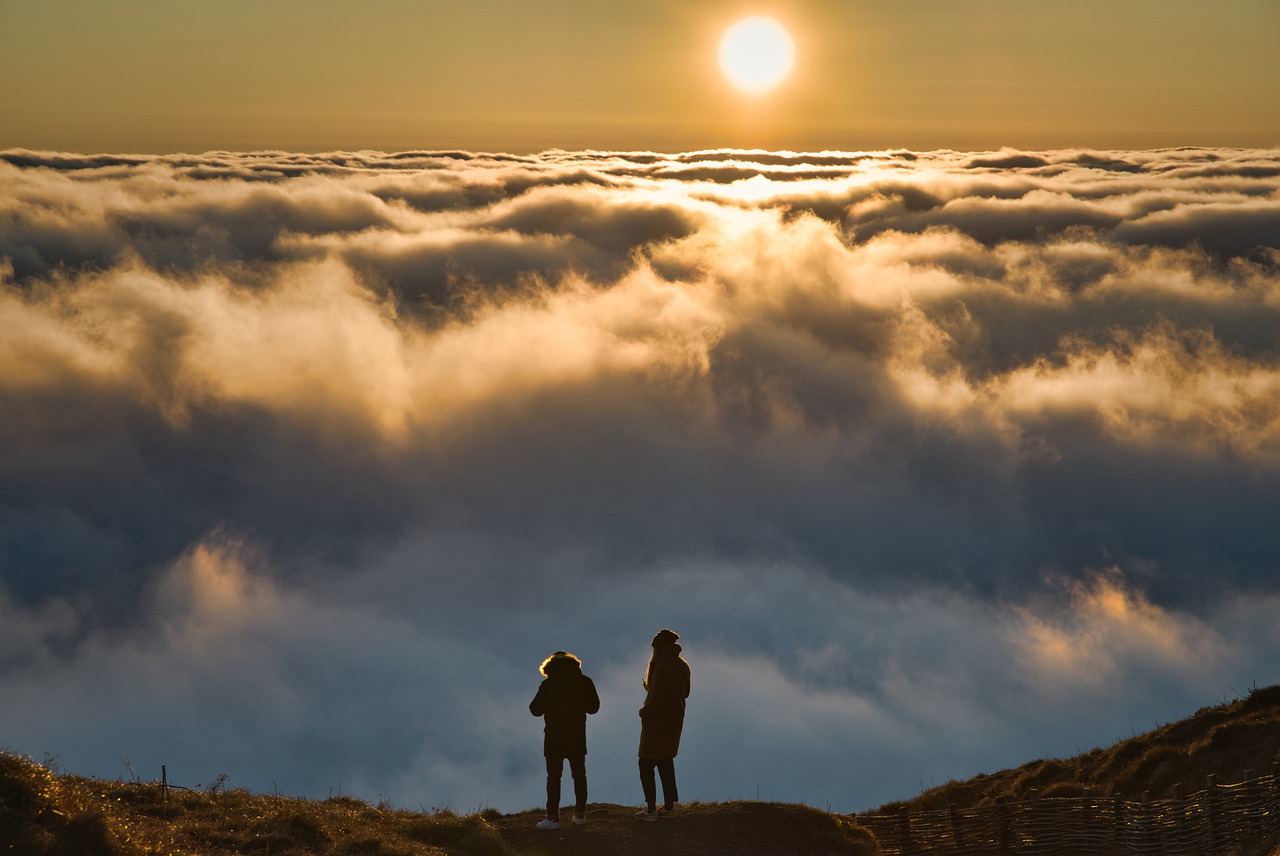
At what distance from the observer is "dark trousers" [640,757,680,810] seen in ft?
48.9

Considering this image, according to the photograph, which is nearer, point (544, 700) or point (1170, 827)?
point (544, 700)

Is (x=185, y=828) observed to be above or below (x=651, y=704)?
below

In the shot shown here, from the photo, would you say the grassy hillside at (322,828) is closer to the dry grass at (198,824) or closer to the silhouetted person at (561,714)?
the dry grass at (198,824)

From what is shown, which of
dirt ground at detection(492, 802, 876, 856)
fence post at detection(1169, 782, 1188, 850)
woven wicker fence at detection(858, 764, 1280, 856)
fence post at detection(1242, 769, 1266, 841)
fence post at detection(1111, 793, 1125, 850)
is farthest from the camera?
fence post at detection(1111, 793, 1125, 850)

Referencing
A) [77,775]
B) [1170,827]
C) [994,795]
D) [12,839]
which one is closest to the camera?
[12,839]

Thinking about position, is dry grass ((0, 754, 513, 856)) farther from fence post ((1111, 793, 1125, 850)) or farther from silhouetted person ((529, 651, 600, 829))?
fence post ((1111, 793, 1125, 850))

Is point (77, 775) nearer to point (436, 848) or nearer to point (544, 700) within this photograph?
point (436, 848)

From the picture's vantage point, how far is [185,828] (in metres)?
12.0

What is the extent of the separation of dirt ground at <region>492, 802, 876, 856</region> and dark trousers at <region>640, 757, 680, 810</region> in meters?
0.21

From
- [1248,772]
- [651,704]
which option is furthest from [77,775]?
[1248,772]

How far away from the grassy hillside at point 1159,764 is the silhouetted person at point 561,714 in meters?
8.79

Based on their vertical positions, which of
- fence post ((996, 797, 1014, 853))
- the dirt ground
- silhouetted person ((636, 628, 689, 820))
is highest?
silhouetted person ((636, 628, 689, 820))

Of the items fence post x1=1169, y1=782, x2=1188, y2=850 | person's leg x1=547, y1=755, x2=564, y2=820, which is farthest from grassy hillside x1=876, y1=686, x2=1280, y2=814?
person's leg x1=547, y1=755, x2=564, y2=820

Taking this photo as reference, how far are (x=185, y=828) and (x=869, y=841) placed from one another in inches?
311
